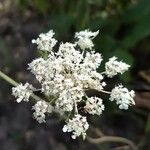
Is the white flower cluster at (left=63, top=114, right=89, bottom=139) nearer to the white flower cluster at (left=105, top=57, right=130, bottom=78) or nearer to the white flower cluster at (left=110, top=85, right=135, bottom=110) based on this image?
the white flower cluster at (left=110, top=85, right=135, bottom=110)

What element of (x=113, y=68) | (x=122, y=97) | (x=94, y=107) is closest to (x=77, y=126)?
(x=94, y=107)

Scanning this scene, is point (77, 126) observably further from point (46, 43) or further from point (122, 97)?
point (46, 43)

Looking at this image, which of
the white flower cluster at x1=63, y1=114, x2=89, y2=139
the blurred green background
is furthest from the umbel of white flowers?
the blurred green background

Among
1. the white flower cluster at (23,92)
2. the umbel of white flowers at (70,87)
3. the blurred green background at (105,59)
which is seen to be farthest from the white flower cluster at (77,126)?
the blurred green background at (105,59)

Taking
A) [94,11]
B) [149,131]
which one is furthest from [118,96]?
[94,11]

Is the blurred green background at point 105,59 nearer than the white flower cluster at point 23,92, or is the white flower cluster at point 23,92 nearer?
the white flower cluster at point 23,92

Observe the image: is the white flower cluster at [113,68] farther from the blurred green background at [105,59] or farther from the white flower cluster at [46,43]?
the blurred green background at [105,59]
